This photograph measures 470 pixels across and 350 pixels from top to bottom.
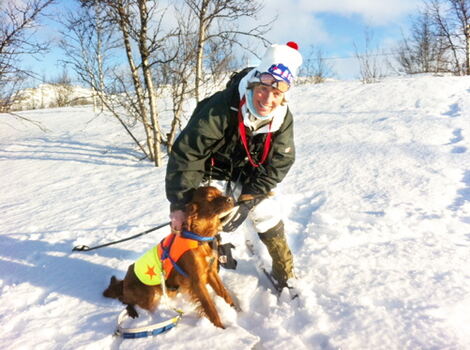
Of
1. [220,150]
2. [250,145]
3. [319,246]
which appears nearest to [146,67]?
[220,150]

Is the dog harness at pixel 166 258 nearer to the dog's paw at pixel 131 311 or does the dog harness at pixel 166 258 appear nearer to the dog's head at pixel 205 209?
the dog's head at pixel 205 209

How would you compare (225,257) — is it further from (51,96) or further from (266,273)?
(51,96)

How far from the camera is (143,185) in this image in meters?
4.54

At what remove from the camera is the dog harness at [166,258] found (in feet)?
6.00

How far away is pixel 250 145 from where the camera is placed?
6.10 ft

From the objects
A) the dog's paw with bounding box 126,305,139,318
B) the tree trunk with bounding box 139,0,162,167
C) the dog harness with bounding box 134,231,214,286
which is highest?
the tree trunk with bounding box 139,0,162,167

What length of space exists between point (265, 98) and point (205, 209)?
0.74m

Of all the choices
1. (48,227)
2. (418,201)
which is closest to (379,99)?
(418,201)

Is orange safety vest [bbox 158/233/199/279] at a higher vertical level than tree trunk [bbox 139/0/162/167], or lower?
lower

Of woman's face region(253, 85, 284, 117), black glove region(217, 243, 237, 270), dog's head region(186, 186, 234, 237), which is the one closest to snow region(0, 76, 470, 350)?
black glove region(217, 243, 237, 270)

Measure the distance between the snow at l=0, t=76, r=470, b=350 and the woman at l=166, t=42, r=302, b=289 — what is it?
415mm

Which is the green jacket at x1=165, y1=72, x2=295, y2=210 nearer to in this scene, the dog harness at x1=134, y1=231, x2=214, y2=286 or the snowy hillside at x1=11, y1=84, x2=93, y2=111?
the dog harness at x1=134, y1=231, x2=214, y2=286

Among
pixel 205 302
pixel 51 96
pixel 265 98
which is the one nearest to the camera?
pixel 265 98

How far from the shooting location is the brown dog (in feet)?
5.90
